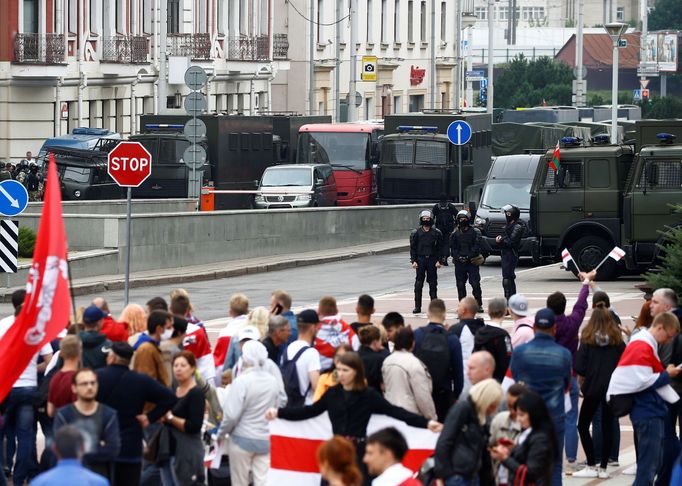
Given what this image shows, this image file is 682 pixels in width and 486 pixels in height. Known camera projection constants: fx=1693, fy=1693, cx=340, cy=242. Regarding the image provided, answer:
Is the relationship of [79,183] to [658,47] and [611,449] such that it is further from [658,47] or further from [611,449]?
[658,47]

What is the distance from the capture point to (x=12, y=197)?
27.2 m

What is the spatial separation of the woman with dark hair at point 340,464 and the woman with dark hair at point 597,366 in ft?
19.3

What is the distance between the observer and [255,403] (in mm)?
12000

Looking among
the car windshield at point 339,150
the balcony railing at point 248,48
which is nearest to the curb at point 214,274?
the car windshield at point 339,150

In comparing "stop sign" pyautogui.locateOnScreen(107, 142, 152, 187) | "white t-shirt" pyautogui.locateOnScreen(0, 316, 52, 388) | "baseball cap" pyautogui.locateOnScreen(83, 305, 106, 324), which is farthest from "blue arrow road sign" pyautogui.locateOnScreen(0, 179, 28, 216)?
"baseball cap" pyautogui.locateOnScreen(83, 305, 106, 324)

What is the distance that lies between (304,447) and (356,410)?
81 centimetres

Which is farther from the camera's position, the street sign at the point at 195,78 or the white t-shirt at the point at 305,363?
the street sign at the point at 195,78

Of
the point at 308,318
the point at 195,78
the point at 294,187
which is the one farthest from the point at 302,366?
the point at 294,187

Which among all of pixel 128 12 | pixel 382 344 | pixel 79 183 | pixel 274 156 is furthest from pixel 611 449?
pixel 128 12

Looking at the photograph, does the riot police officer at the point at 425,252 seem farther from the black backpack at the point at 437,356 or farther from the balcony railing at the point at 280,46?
the balcony railing at the point at 280,46

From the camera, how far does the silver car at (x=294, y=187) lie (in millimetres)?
42406

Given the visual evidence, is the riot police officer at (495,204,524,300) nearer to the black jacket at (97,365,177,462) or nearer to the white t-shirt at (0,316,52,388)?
the white t-shirt at (0,316,52,388)

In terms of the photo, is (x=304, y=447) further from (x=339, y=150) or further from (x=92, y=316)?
(x=339, y=150)

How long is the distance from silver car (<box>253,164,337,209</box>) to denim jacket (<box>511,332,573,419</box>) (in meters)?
30.0
